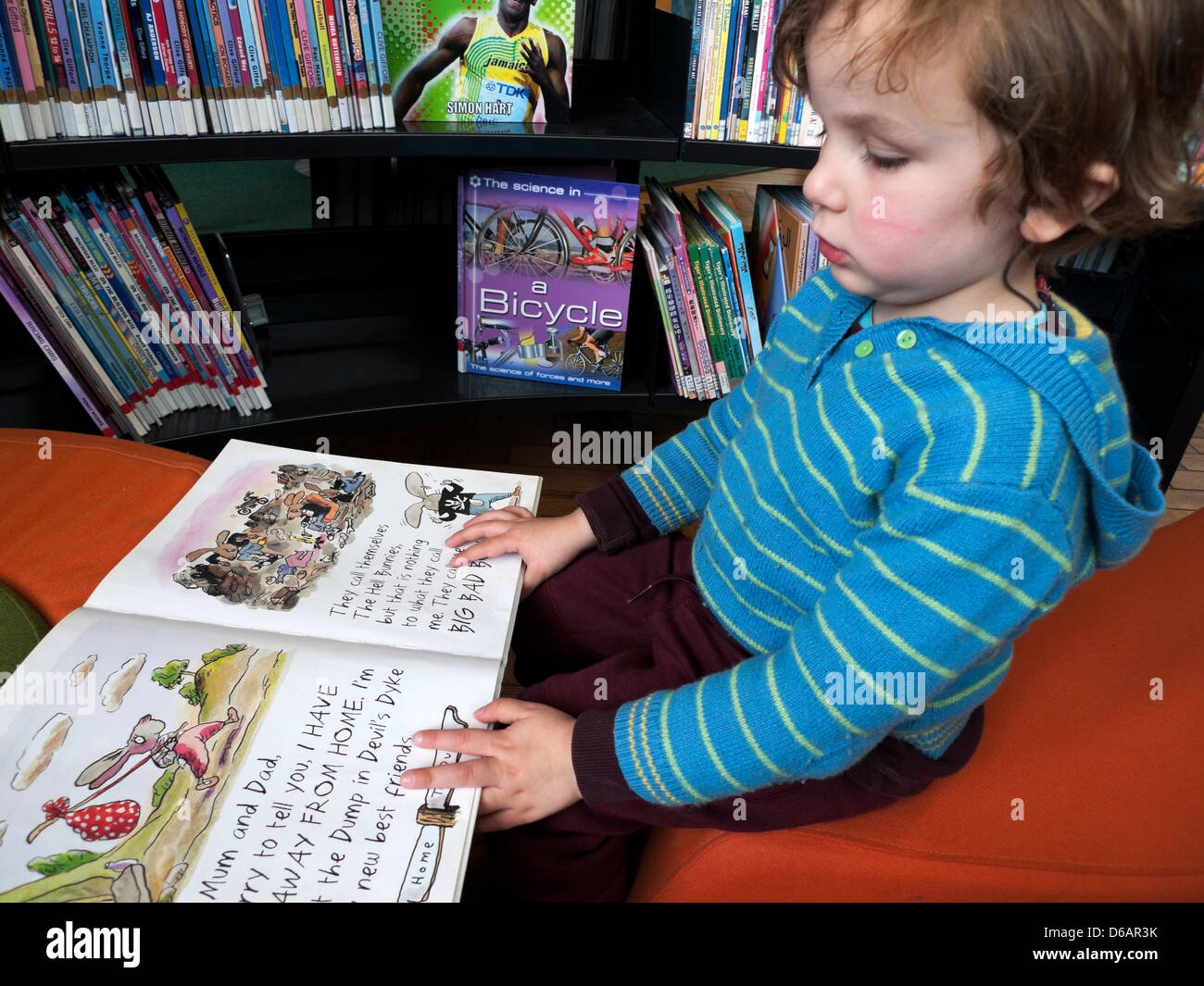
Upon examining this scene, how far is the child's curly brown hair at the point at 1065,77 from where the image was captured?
504mm

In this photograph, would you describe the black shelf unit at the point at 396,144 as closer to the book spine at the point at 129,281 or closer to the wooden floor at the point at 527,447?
the book spine at the point at 129,281

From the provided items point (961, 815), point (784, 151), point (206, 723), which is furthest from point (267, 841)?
point (784, 151)

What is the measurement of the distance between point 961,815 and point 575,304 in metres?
0.92

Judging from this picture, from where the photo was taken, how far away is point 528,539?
2.70ft

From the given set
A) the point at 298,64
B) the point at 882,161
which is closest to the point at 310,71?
the point at 298,64

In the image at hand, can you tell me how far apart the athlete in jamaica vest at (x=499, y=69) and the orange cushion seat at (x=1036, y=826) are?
934 millimetres

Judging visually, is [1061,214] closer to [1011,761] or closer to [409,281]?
[1011,761]

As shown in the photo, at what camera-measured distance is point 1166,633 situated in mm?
847

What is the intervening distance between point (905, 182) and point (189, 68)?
88 centimetres

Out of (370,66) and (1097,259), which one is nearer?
(370,66)

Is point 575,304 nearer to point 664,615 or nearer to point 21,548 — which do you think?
point 664,615

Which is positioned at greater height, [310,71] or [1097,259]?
[310,71]

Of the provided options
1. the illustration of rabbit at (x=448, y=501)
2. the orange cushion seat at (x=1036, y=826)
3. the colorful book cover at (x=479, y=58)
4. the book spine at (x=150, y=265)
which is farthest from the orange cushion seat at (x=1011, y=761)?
the colorful book cover at (x=479, y=58)
